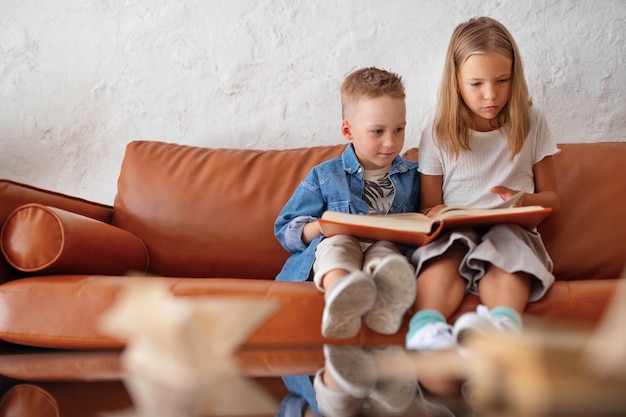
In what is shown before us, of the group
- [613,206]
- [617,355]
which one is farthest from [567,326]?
[613,206]

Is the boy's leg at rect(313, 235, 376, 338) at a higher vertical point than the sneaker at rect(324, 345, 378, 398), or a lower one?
lower

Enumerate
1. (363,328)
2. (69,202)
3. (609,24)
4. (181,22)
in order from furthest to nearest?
(181,22) < (609,24) < (69,202) < (363,328)

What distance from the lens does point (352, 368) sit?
2.58 ft

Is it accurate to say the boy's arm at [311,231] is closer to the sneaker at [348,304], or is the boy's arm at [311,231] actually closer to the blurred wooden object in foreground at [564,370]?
the sneaker at [348,304]

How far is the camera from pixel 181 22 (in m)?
2.51

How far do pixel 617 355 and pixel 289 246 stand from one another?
4.63 feet

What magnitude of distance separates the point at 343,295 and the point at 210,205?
0.89 metres

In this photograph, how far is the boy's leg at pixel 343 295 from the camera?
1316 millimetres

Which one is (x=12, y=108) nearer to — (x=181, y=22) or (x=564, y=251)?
(x=181, y=22)

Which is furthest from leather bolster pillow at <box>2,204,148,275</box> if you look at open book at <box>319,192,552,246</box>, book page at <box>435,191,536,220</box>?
book page at <box>435,191,536,220</box>

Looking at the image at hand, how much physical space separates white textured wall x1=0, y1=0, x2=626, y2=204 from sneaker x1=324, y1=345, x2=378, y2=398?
160 cm

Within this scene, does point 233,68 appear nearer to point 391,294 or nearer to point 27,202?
point 27,202

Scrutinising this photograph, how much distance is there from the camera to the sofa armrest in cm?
172

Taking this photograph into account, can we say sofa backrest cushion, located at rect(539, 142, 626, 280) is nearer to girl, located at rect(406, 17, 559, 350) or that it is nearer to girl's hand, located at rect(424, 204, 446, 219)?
girl, located at rect(406, 17, 559, 350)
